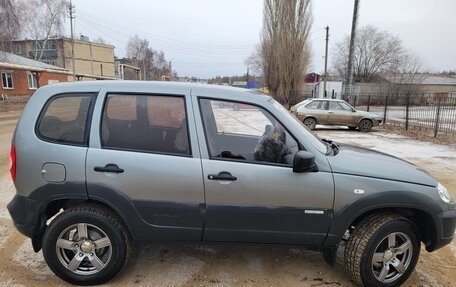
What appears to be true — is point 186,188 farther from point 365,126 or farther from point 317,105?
point 365,126

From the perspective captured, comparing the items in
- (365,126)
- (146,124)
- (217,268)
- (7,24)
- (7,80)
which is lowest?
(217,268)

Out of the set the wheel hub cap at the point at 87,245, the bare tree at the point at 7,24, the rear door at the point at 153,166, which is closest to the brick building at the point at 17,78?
the bare tree at the point at 7,24

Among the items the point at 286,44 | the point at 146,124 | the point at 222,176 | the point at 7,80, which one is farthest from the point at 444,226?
the point at 7,80

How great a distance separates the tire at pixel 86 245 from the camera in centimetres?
291

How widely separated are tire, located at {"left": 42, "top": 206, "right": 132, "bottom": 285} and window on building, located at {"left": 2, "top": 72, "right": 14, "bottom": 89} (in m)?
40.0

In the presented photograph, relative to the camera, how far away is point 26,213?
2982mm

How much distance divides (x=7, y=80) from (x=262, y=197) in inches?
1641

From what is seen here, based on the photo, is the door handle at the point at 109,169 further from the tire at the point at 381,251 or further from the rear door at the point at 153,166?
the tire at the point at 381,251

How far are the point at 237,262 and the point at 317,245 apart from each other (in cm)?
91

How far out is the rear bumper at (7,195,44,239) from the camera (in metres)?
2.96

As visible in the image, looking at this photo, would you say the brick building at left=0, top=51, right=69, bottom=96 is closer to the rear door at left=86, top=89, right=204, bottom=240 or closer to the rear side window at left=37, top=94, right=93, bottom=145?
the rear side window at left=37, top=94, right=93, bottom=145

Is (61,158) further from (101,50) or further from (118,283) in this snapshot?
(101,50)

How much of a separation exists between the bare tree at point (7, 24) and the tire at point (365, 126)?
32.3 meters

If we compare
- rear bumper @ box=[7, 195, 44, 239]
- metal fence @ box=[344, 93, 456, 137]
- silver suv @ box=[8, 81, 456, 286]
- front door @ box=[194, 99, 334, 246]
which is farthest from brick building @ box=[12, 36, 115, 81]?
front door @ box=[194, 99, 334, 246]
